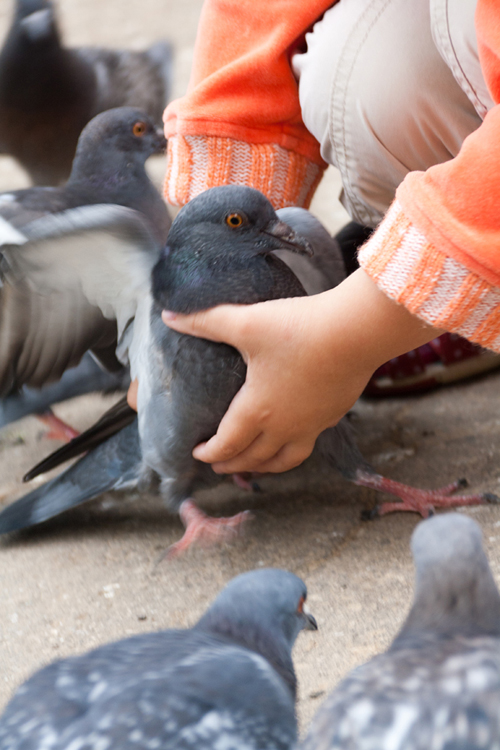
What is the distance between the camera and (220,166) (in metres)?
1.59

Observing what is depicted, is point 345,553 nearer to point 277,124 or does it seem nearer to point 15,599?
point 15,599

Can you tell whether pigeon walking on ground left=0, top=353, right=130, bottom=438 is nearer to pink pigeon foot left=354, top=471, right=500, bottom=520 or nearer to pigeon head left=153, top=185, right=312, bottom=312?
pigeon head left=153, top=185, right=312, bottom=312

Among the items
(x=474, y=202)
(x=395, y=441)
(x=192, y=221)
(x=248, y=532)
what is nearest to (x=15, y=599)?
(x=248, y=532)

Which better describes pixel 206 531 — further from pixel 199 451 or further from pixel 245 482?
pixel 245 482

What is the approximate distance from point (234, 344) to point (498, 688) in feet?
2.40

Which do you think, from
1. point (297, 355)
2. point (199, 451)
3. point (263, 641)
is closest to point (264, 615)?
point (263, 641)

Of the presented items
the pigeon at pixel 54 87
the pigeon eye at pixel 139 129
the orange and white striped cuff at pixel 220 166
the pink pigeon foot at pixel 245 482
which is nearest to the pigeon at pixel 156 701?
the pink pigeon foot at pixel 245 482

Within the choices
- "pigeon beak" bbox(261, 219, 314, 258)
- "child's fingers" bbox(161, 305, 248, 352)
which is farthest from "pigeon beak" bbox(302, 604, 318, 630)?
"pigeon beak" bbox(261, 219, 314, 258)

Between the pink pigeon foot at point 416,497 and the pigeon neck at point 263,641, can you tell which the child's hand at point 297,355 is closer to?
the pink pigeon foot at point 416,497

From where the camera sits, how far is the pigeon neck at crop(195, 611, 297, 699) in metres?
0.89

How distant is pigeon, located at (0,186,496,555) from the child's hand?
4cm

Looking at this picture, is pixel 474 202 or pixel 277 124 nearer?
pixel 474 202

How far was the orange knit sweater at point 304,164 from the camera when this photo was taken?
98cm

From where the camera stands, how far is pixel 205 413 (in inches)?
54.2
